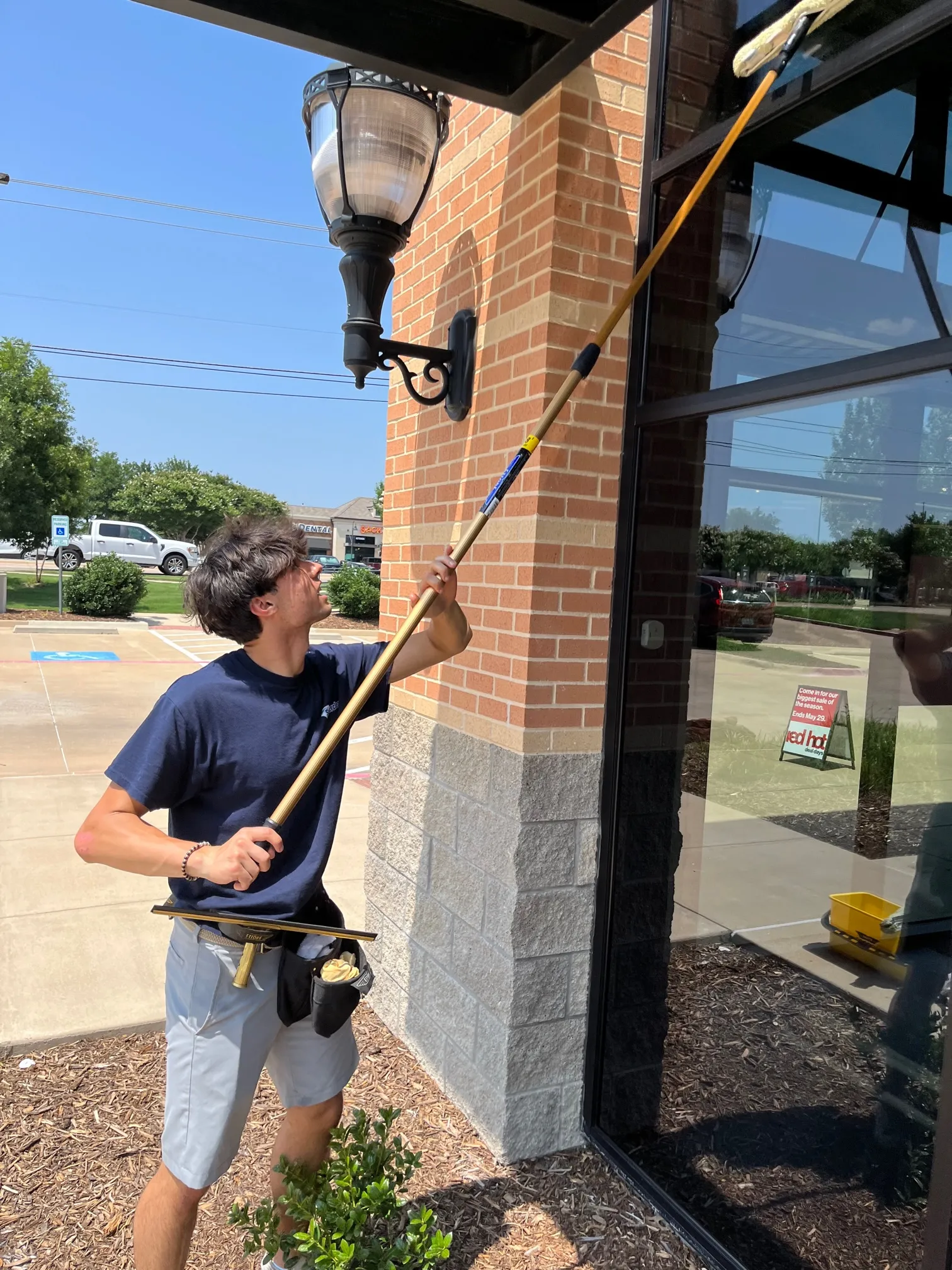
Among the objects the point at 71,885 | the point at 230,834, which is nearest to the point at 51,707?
the point at 71,885

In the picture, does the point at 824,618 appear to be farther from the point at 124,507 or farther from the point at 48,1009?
the point at 124,507

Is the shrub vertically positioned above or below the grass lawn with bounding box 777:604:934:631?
below

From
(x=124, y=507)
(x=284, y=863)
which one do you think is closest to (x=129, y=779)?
(x=284, y=863)

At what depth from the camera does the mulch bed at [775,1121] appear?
2.27 meters

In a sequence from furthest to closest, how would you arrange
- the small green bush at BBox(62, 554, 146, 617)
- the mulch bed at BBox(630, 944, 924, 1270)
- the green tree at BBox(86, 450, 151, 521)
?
the green tree at BBox(86, 450, 151, 521) < the small green bush at BBox(62, 554, 146, 617) < the mulch bed at BBox(630, 944, 924, 1270)

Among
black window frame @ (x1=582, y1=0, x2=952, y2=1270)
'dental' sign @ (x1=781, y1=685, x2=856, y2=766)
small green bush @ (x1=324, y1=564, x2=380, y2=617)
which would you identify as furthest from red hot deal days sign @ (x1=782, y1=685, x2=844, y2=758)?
small green bush @ (x1=324, y1=564, x2=380, y2=617)

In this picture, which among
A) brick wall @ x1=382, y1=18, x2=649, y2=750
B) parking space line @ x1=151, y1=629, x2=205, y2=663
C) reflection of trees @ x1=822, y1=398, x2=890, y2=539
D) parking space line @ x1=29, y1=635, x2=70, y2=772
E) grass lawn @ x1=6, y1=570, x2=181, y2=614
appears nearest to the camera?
reflection of trees @ x1=822, y1=398, x2=890, y2=539

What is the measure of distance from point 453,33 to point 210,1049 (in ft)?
9.10

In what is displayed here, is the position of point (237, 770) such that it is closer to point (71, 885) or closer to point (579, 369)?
point (579, 369)

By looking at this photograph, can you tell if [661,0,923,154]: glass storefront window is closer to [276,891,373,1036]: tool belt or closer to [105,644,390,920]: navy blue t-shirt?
[105,644,390,920]: navy blue t-shirt

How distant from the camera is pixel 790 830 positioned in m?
2.69

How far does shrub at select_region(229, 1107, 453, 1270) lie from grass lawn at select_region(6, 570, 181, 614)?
1713cm

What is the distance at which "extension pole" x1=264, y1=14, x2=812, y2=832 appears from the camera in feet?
6.18

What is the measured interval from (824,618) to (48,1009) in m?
3.19
